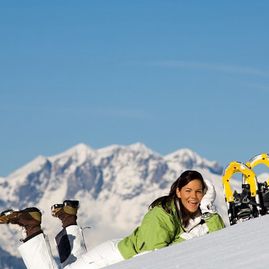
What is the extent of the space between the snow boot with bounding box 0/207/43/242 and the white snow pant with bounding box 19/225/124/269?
0.08 meters

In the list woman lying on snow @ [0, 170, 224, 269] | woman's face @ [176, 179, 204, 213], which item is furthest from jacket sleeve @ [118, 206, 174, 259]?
woman's face @ [176, 179, 204, 213]

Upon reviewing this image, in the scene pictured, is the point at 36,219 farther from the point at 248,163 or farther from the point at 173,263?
the point at 173,263

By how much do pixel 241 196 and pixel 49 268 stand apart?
232 cm

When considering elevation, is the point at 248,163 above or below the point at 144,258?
above

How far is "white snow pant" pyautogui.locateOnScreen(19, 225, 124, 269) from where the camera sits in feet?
31.0

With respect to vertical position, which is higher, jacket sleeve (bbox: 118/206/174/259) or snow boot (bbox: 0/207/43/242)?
snow boot (bbox: 0/207/43/242)

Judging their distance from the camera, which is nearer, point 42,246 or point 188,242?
point 188,242

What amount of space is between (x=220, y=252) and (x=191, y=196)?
2282 mm

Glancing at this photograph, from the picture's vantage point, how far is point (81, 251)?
37.0 feet

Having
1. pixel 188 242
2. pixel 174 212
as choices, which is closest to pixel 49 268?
pixel 174 212

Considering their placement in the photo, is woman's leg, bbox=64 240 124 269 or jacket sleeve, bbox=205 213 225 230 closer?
woman's leg, bbox=64 240 124 269

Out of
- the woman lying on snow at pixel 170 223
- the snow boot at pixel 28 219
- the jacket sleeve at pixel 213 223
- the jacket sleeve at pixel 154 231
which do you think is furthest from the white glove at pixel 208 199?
the snow boot at pixel 28 219

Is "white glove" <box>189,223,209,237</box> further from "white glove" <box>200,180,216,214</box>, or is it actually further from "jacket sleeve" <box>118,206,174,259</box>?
"jacket sleeve" <box>118,206,174,259</box>

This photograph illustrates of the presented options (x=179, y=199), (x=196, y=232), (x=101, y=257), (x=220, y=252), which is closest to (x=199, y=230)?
(x=196, y=232)
